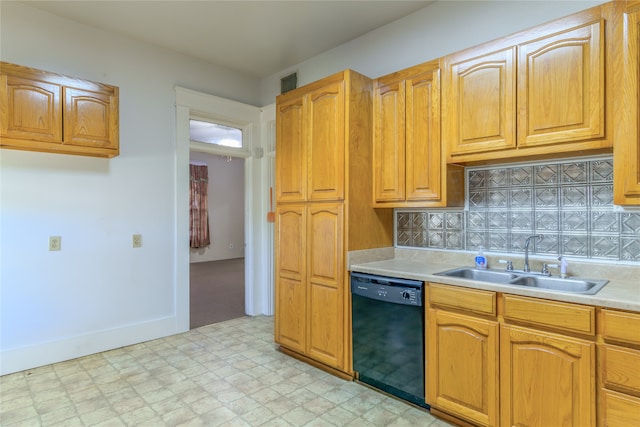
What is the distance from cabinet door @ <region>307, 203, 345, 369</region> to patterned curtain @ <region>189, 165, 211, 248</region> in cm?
691

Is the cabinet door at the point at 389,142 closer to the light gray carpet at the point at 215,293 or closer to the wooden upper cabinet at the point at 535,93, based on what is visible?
the wooden upper cabinet at the point at 535,93

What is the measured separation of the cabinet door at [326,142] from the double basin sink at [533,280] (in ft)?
3.55

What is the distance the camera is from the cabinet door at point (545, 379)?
1.67m

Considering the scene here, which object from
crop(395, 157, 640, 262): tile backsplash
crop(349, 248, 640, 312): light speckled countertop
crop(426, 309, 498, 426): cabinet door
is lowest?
crop(426, 309, 498, 426): cabinet door

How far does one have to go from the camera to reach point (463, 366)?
2.10 m

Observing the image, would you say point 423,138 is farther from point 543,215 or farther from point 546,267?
point 546,267

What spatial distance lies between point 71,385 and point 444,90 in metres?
3.55

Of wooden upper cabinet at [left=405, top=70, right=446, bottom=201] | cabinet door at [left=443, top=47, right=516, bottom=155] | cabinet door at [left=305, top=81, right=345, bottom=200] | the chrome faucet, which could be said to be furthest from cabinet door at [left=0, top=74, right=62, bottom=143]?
the chrome faucet

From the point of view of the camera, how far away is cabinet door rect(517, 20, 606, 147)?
1880 millimetres

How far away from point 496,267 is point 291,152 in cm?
194

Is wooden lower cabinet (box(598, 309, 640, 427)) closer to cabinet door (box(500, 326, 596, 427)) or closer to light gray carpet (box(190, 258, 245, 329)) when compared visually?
cabinet door (box(500, 326, 596, 427))

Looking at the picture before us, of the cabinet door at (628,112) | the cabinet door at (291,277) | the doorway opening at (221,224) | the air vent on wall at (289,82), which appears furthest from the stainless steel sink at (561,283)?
the doorway opening at (221,224)

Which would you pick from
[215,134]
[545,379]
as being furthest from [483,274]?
[215,134]

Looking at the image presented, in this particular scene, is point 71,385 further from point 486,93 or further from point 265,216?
point 486,93
